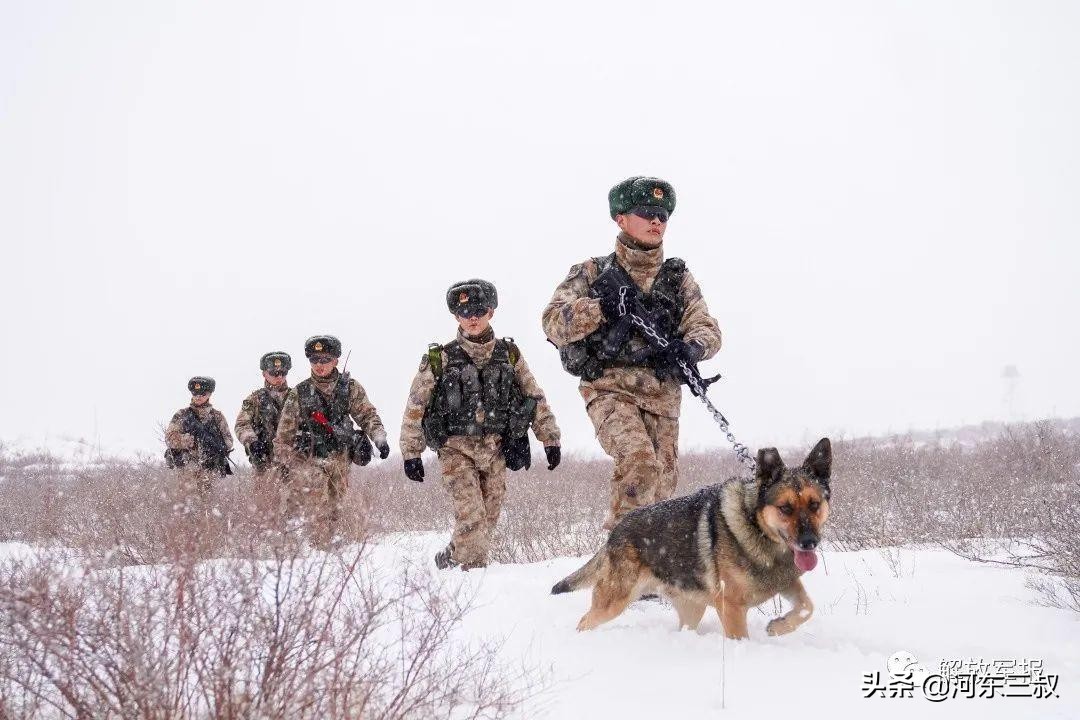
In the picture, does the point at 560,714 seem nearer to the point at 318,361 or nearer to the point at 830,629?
the point at 830,629

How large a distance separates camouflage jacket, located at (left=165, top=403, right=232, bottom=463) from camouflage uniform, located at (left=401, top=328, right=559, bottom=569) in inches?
176

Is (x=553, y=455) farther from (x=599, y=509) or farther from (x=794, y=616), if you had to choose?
(x=599, y=509)

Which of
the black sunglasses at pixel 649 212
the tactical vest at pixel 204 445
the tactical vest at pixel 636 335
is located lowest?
the tactical vest at pixel 204 445

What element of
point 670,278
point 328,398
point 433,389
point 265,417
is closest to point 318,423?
point 328,398

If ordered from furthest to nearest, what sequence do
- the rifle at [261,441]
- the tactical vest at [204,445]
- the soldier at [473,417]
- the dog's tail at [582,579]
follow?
the tactical vest at [204,445], the rifle at [261,441], the soldier at [473,417], the dog's tail at [582,579]

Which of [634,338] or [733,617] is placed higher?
[634,338]

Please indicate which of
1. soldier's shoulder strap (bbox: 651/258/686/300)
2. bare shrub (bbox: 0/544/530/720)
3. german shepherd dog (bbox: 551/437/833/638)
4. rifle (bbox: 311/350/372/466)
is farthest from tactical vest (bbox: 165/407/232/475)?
bare shrub (bbox: 0/544/530/720)

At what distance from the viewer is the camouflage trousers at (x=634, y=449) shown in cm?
440

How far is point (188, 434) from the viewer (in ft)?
29.6

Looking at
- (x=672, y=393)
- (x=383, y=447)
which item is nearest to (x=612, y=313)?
(x=672, y=393)

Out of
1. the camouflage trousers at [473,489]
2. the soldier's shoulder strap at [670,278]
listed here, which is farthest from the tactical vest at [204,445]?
the soldier's shoulder strap at [670,278]

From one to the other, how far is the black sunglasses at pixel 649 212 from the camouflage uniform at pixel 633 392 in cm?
21

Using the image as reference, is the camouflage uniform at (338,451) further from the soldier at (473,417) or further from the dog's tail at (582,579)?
the dog's tail at (582,579)

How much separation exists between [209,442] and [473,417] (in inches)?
204
